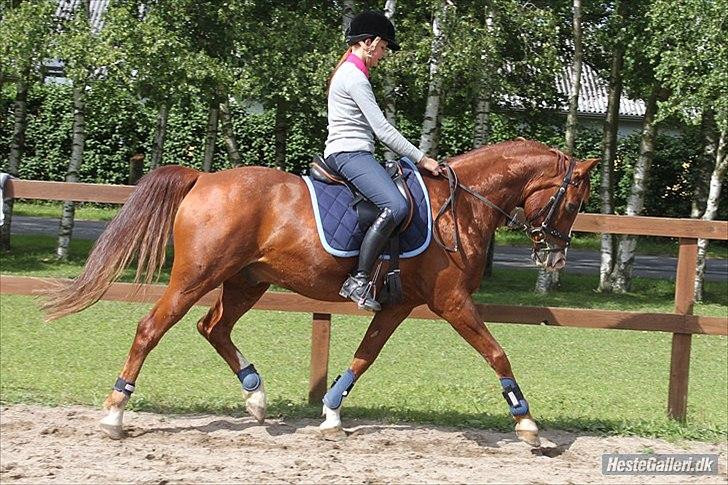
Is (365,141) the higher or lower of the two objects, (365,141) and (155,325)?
the higher

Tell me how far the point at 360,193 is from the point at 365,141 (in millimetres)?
363

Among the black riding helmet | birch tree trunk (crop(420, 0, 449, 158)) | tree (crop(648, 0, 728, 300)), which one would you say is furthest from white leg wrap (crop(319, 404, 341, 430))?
tree (crop(648, 0, 728, 300))

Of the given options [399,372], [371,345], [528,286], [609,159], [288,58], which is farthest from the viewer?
[609,159]

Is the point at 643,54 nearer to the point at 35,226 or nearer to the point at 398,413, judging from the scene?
the point at 398,413

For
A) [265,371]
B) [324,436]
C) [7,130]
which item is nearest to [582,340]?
[265,371]

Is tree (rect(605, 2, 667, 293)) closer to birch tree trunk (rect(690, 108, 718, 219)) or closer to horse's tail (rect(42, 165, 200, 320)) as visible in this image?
birch tree trunk (rect(690, 108, 718, 219))

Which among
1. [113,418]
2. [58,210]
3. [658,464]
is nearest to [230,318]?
[113,418]

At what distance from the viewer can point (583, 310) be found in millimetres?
7309

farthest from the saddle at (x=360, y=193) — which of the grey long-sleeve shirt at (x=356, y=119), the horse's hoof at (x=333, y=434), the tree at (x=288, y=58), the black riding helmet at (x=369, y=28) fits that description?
the tree at (x=288, y=58)

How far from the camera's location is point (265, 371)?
30.8ft

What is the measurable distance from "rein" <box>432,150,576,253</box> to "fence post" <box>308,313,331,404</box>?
4.37 ft

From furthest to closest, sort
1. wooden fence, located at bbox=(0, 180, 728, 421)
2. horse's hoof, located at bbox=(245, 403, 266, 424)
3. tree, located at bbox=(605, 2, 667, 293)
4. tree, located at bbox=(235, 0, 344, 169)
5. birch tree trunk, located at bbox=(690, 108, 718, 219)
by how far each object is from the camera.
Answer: birch tree trunk, located at bbox=(690, 108, 718, 219) → tree, located at bbox=(605, 2, 667, 293) → tree, located at bbox=(235, 0, 344, 169) → wooden fence, located at bbox=(0, 180, 728, 421) → horse's hoof, located at bbox=(245, 403, 266, 424)

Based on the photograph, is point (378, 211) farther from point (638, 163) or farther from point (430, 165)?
point (638, 163)

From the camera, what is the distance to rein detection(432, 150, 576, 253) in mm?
6512
